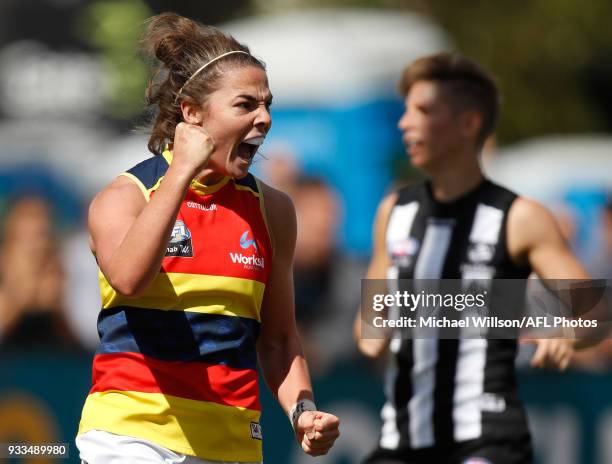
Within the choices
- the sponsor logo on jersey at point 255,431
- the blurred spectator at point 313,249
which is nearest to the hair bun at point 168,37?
the sponsor logo on jersey at point 255,431

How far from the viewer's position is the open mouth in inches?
175

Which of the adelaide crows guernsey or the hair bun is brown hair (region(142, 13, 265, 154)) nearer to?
the hair bun

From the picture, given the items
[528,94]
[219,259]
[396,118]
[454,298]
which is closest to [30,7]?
[396,118]

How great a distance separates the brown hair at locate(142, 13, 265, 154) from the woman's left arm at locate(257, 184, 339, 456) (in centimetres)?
42

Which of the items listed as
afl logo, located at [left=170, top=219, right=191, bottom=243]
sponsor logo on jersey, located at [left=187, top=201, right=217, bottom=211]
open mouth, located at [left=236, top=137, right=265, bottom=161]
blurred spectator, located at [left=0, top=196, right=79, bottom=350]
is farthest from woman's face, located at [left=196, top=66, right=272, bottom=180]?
blurred spectator, located at [left=0, top=196, right=79, bottom=350]

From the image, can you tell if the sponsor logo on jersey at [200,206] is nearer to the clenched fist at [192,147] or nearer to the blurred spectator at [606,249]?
the clenched fist at [192,147]

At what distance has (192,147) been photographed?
4.20m

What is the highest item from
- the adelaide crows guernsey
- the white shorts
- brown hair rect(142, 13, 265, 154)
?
brown hair rect(142, 13, 265, 154)

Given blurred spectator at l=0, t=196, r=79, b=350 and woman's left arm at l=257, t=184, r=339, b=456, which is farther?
blurred spectator at l=0, t=196, r=79, b=350

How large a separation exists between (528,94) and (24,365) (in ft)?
44.2

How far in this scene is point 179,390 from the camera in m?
4.36

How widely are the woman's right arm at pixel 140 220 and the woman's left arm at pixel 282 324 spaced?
0.53m

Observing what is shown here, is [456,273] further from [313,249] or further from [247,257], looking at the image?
[313,249]

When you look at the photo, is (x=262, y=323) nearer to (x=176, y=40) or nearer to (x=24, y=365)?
(x=176, y=40)
